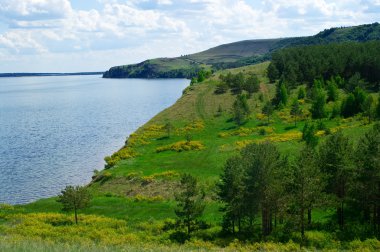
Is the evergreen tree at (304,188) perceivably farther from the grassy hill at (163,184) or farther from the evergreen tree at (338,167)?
the evergreen tree at (338,167)

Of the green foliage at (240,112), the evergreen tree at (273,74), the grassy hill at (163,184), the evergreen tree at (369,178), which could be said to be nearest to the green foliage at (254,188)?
the grassy hill at (163,184)

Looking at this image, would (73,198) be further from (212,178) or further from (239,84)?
A: (239,84)

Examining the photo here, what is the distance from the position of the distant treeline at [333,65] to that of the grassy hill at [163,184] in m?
8.84

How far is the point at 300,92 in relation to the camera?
10562 centimetres

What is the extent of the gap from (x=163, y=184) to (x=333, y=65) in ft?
259

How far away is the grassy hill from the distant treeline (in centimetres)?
884

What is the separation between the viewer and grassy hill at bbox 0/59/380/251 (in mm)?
32906

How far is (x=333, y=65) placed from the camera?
383ft

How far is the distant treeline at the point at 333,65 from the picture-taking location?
112000 millimetres

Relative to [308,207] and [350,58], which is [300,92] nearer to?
[350,58]

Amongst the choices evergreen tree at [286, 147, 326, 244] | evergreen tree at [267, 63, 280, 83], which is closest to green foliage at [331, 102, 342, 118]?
evergreen tree at [267, 63, 280, 83]

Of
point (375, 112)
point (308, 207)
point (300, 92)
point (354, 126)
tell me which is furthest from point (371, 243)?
point (300, 92)

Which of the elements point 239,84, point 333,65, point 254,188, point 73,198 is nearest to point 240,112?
point 239,84

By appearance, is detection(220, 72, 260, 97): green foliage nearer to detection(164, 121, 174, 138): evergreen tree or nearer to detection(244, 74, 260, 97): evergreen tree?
detection(244, 74, 260, 97): evergreen tree
